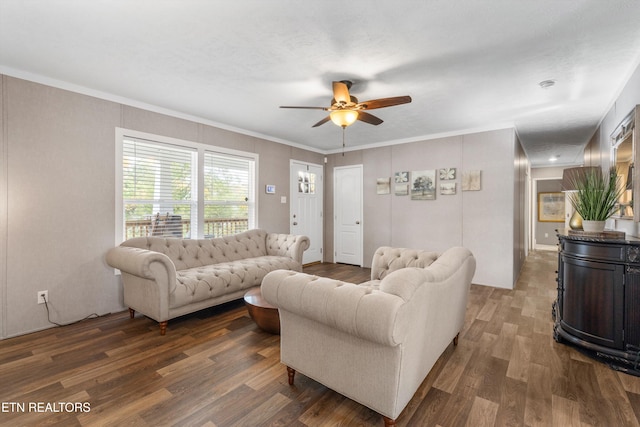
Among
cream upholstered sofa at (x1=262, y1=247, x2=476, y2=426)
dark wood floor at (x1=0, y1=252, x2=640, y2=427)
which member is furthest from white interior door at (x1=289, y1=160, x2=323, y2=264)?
cream upholstered sofa at (x1=262, y1=247, x2=476, y2=426)

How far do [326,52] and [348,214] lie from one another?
13.5ft

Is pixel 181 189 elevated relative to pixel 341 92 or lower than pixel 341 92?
lower

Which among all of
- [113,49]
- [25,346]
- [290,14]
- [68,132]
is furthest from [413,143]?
[25,346]

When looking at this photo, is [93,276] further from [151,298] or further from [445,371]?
[445,371]

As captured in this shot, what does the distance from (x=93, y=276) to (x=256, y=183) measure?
2590 millimetres

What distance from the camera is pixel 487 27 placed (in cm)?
209

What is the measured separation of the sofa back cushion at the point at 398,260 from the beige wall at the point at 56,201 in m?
3.10

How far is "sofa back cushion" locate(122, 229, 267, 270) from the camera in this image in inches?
139

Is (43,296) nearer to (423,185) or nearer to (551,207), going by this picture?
(423,185)

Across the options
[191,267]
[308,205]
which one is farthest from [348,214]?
[191,267]

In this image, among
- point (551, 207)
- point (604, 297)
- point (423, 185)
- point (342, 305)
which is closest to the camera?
point (342, 305)

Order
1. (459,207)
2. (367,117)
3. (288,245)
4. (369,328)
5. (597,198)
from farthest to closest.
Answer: (459,207), (288,245), (367,117), (597,198), (369,328)

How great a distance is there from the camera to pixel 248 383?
2.09 meters

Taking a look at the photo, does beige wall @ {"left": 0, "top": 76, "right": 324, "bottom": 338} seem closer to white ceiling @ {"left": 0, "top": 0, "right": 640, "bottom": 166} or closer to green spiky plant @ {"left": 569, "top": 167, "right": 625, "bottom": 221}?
white ceiling @ {"left": 0, "top": 0, "right": 640, "bottom": 166}
